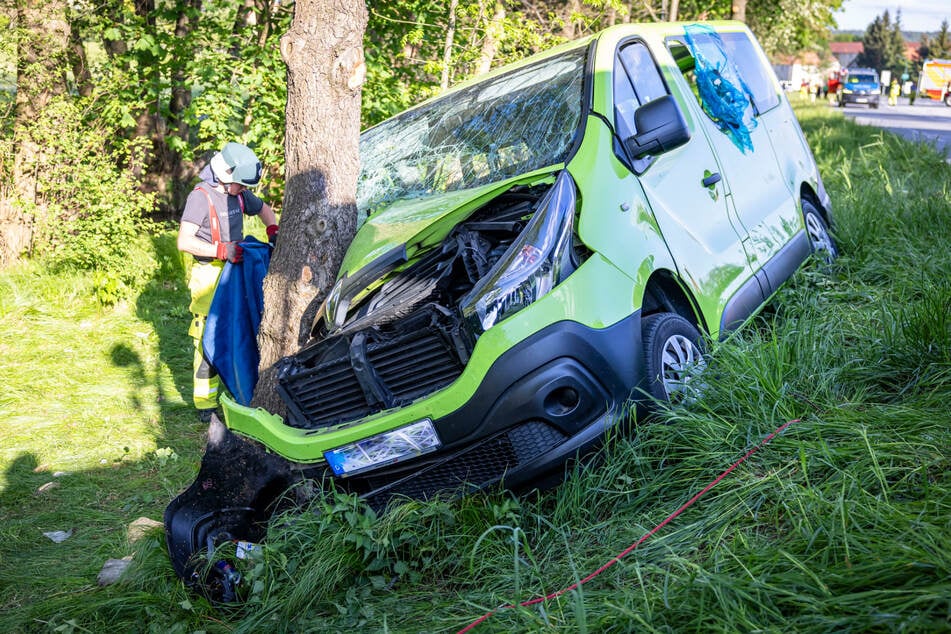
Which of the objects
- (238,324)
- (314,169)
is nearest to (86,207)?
(238,324)

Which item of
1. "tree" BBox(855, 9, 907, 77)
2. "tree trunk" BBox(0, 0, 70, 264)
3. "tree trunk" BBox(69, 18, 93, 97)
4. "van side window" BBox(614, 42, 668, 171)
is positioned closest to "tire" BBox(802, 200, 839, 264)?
"van side window" BBox(614, 42, 668, 171)

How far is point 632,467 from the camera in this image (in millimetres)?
3277

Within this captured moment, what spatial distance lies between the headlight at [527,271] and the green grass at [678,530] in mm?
662

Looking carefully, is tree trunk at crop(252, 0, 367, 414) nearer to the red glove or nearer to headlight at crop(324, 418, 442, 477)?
the red glove

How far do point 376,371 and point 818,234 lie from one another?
363 centimetres

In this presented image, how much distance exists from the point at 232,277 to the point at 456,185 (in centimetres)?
180

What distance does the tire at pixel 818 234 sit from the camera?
18.1 feet

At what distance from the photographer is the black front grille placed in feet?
10.5

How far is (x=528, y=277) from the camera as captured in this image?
3127mm

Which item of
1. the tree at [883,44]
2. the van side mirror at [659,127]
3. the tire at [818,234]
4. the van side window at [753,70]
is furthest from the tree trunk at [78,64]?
the tree at [883,44]

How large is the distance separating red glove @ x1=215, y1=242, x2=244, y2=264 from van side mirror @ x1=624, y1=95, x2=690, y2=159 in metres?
2.65

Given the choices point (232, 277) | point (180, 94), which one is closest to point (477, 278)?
point (232, 277)

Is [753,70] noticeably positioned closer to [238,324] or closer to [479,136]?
[479,136]

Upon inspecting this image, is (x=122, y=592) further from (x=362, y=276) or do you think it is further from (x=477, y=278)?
(x=477, y=278)
